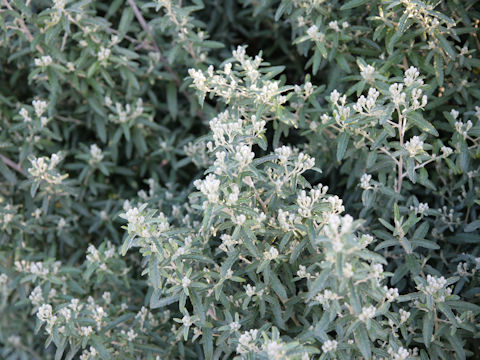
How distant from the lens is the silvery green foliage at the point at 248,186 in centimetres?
262

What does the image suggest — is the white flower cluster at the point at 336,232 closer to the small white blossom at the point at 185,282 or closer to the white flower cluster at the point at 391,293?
the white flower cluster at the point at 391,293

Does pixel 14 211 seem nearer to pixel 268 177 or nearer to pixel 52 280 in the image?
pixel 52 280

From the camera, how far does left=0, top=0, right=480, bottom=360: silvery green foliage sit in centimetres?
262

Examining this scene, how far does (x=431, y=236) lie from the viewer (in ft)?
11.0

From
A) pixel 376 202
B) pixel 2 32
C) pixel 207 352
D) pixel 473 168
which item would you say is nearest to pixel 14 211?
pixel 2 32

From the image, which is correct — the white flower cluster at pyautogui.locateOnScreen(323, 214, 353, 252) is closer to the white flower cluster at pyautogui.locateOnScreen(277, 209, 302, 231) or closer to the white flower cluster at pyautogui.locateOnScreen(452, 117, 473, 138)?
the white flower cluster at pyautogui.locateOnScreen(277, 209, 302, 231)

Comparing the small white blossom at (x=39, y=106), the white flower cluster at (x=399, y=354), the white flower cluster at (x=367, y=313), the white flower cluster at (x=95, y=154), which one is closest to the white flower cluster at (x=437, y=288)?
the white flower cluster at (x=399, y=354)

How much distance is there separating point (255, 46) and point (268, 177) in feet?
6.87

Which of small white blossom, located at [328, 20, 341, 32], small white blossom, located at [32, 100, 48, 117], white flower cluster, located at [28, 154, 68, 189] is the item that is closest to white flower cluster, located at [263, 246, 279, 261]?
small white blossom, located at [328, 20, 341, 32]

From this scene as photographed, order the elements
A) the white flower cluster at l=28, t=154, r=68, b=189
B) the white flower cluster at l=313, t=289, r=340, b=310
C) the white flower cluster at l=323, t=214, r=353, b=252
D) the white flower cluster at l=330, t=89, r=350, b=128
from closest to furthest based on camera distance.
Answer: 1. the white flower cluster at l=323, t=214, r=353, b=252
2. the white flower cluster at l=313, t=289, r=340, b=310
3. the white flower cluster at l=330, t=89, r=350, b=128
4. the white flower cluster at l=28, t=154, r=68, b=189

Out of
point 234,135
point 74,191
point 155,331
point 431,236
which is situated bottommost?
point 155,331

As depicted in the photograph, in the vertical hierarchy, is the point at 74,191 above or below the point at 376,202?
below

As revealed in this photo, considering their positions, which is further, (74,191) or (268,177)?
(74,191)

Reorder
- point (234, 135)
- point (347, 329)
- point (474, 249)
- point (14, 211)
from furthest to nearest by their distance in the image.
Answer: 1. point (14, 211)
2. point (474, 249)
3. point (234, 135)
4. point (347, 329)
